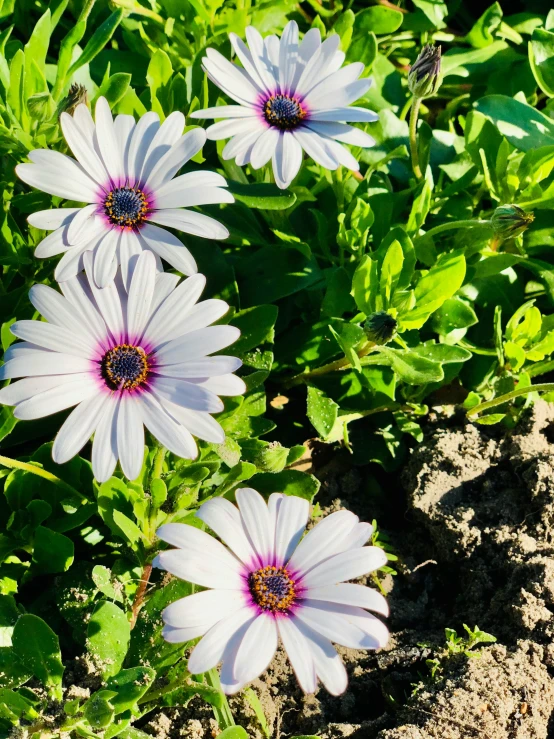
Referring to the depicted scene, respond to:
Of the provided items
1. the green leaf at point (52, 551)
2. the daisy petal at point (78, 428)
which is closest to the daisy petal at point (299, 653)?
the daisy petal at point (78, 428)

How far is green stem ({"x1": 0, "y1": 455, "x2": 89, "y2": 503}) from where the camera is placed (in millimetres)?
1914

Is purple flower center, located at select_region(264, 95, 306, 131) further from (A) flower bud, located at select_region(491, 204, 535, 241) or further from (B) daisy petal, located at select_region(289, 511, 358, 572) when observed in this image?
(B) daisy petal, located at select_region(289, 511, 358, 572)

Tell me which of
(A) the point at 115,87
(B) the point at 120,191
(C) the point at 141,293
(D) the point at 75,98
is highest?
(A) the point at 115,87

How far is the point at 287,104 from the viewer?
240 cm

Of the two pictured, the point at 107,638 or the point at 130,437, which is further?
the point at 107,638

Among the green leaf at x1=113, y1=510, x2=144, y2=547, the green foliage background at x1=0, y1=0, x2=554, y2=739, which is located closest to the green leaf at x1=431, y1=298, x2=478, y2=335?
the green foliage background at x1=0, y1=0, x2=554, y2=739

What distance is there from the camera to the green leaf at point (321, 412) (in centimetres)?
241

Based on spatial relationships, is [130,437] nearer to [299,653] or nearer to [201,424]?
[201,424]

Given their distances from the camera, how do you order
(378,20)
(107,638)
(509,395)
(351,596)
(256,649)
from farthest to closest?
1. (378,20)
2. (509,395)
3. (107,638)
4. (351,596)
5. (256,649)

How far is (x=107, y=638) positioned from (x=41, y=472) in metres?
0.43

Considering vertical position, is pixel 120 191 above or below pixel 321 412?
above

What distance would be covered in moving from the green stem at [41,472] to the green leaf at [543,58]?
7.07 ft

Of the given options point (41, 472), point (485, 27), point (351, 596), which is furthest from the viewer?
point (485, 27)

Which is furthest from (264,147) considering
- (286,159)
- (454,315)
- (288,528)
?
(288,528)
